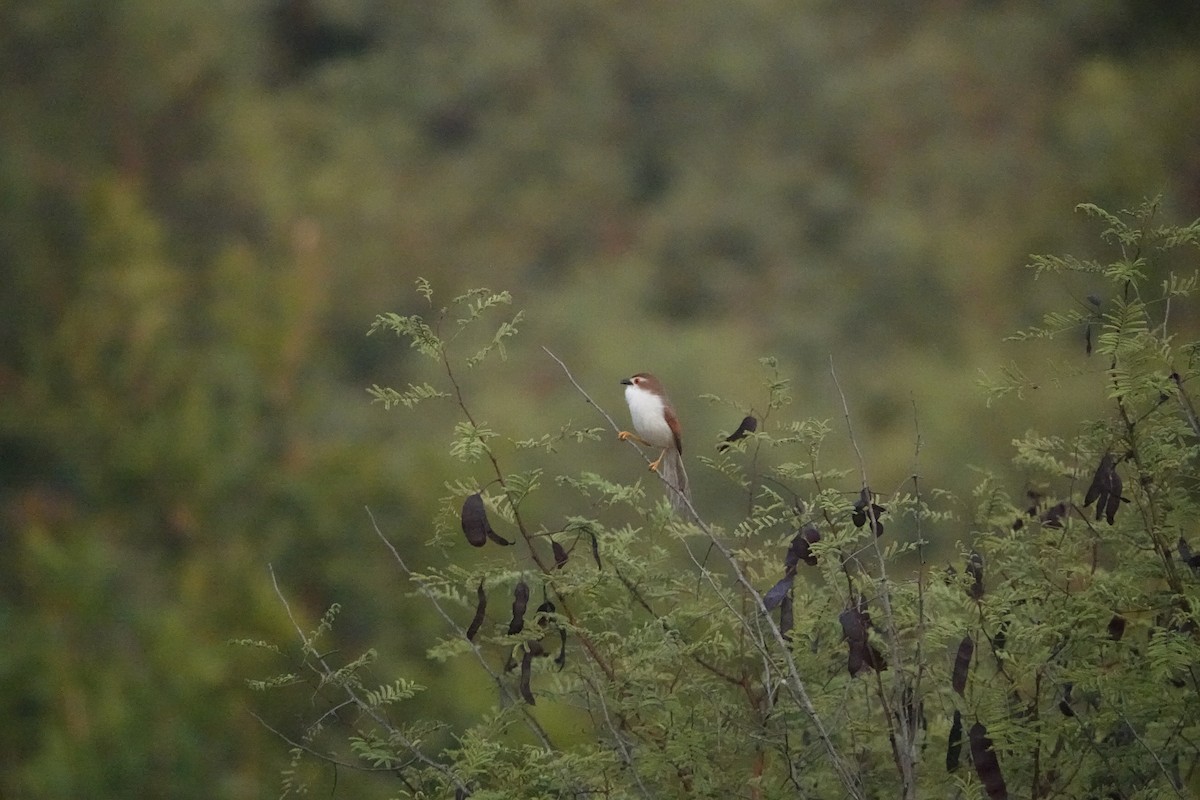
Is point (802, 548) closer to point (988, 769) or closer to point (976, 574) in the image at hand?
point (976, 574)

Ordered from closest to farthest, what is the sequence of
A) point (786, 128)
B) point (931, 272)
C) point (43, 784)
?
point (43, 784) < point (931, 272) < point (786, 128)

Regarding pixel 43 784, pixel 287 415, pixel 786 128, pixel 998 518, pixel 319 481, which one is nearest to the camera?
pixel 998 518

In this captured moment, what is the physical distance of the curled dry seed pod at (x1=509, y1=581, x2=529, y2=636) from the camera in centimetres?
264

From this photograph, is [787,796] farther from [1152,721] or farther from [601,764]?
[1152,721]

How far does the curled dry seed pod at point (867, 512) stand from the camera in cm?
264

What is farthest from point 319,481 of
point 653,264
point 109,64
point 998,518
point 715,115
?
point 715,115

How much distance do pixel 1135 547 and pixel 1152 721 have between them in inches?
12.1

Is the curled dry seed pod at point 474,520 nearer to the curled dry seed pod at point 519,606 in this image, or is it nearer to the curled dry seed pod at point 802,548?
the curled dry seed pod at point 519,606

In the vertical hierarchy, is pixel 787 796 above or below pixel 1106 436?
below

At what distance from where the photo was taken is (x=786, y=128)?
26.3 metres

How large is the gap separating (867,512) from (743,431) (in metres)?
0.32

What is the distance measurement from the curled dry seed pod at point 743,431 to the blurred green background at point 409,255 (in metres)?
0.54

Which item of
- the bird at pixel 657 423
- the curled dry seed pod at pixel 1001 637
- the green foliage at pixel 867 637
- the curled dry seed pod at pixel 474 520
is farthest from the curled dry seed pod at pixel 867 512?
the bird at pixel 657 423

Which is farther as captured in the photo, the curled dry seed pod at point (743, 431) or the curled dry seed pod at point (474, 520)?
the curled dry seed pod at point (743, 431)
